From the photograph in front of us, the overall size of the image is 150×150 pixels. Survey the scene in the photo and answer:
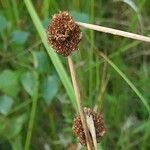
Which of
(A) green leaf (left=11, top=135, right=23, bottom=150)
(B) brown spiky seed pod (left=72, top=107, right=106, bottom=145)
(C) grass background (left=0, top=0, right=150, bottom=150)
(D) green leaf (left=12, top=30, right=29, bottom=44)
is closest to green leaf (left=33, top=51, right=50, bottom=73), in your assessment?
(C) grass background (left=0, top=0, right=150, bottom=150)

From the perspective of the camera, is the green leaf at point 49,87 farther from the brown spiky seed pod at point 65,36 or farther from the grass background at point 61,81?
the brown spiky seed pod at point 65,36

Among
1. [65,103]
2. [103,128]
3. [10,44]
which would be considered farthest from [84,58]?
[103,128]

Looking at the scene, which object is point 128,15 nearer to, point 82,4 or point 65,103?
point 82,4

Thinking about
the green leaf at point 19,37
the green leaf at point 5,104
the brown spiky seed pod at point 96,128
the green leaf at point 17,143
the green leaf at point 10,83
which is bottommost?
the brown spiky seed pod at point 96,128

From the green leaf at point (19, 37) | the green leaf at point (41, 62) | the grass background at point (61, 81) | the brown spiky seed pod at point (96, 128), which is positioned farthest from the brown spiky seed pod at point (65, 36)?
the green leaf at point (19, 37)

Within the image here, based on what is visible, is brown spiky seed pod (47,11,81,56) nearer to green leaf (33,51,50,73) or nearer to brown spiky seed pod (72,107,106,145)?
brown spiky seed pod (72,107,106,145)
